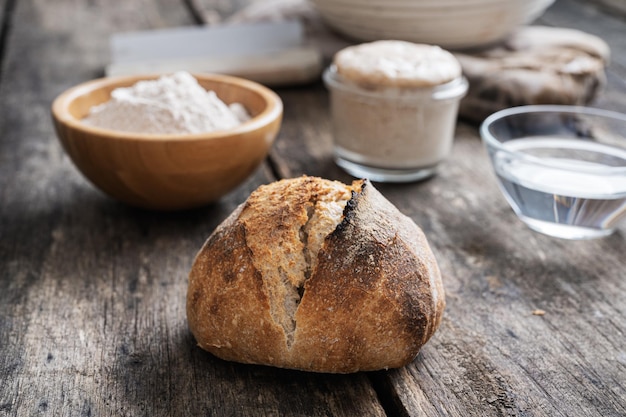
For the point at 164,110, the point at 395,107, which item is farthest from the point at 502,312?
the point at 164,110

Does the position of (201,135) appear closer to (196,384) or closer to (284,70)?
(196,384)

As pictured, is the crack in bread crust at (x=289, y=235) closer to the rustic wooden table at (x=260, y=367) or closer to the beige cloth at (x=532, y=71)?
the rustic wooden table at (x=260, y=367)

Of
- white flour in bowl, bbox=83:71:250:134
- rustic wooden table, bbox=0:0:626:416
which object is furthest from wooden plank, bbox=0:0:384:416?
white flour in bowl, bbox=83:71:250:134

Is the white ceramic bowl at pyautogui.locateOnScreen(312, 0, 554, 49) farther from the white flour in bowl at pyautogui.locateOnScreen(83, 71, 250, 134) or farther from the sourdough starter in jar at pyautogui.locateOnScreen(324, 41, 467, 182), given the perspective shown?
the white flour in bowl at pyautogui.locateOnScreen(83, 71, 250, 134)

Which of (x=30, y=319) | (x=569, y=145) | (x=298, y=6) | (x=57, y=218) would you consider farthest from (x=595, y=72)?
(x=30, y=319)

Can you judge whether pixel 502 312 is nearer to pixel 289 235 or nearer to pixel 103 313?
pixel 289 235

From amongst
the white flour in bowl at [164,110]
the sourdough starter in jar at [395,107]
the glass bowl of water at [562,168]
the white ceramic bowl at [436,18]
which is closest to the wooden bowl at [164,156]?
the white flour in bowl at [164,110]

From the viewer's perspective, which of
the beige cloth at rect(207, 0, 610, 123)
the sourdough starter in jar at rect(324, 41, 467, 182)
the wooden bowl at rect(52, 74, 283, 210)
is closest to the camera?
the wooden bowl at rect(52, 74, 283, 210)
